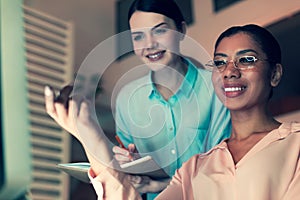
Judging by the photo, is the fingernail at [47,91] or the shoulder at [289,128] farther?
the fingernail at [47,91]

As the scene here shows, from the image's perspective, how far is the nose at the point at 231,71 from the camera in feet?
3.33

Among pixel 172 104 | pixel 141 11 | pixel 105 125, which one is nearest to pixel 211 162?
pixel 172 104

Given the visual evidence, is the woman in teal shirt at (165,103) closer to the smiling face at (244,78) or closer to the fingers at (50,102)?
the smiling face at (244,78)

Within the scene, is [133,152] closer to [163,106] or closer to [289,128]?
[163,106]

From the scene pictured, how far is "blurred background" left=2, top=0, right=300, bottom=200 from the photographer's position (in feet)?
3.36

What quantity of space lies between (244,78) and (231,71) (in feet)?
0.11

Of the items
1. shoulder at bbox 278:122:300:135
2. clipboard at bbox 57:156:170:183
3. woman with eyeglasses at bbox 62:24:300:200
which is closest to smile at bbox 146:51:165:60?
woman with eyeglasses at bbox 62:24:300:200

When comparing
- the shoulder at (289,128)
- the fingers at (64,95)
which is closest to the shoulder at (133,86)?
the fingers at (64,95)

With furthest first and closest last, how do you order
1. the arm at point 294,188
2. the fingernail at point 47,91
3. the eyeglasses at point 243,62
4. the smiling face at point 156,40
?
the fingernail at point 47,91, the smiling face at point 156,40, the eyeglasses at point 243,62, the arm at point 294,188

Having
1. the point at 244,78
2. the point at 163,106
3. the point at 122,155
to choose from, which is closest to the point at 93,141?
the point at 122,155

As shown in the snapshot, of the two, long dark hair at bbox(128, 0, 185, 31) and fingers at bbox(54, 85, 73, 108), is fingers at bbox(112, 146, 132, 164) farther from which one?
long dark hair at bbox(128, 0, 185, 31)

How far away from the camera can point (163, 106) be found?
1115 mm

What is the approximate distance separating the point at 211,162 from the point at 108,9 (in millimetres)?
603

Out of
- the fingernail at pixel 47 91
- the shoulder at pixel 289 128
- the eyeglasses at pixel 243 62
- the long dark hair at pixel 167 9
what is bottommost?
the shoulder at pixel 289 128
